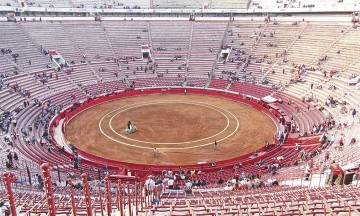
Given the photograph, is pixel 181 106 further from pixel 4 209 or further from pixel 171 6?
pixel 171 6

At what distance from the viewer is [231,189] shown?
24.9 m

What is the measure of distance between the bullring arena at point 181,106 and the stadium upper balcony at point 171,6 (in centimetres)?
37

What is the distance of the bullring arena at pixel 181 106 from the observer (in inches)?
776

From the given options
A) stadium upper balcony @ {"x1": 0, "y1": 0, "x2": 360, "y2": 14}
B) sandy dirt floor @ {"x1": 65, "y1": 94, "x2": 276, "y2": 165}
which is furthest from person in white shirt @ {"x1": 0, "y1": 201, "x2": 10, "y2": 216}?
stadium upper balcony @ {"x1": 0, "y1": 0, "x2": 360, "y2": 14}

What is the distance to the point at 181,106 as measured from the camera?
156ft

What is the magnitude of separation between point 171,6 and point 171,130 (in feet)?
146

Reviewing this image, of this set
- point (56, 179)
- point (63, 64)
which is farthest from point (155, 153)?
point (63, 64)

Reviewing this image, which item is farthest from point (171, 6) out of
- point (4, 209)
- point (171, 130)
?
point (4, 209)

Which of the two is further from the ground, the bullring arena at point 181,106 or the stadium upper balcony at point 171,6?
the stadium upper balcony at point 171,6

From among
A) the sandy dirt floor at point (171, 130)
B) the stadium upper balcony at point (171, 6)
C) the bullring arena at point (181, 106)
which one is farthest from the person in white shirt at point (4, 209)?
the stadium upper balcony at point (171, 6)

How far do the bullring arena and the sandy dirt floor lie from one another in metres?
0.21

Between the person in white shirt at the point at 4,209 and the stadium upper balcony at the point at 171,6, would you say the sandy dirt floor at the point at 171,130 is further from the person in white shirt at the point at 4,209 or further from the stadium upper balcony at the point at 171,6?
the stadium upper balcony at the point at 171,6

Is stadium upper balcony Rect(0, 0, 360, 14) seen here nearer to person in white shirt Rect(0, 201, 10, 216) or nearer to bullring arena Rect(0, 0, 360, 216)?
bullring arena Rect(0, 0, 360, 216)

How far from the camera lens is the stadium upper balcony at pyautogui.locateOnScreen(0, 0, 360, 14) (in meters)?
67.8
